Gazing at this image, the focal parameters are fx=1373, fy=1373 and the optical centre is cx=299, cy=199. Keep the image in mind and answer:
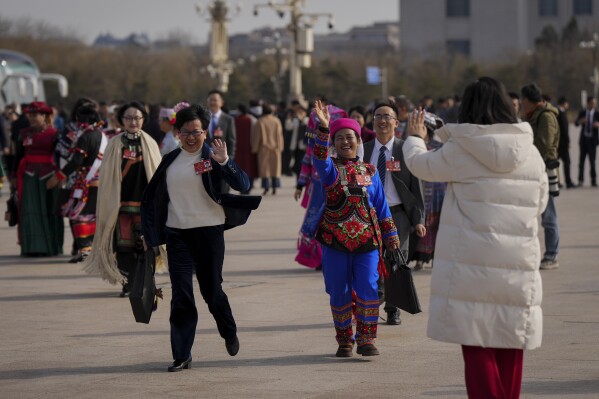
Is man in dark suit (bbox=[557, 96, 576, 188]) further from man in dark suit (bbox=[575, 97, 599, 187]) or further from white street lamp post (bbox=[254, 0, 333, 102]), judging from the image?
white street lamp post (bbox=[254, 0, 333, 102])

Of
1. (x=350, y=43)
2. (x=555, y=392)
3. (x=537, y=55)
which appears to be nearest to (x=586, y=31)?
(x=537, y=55)

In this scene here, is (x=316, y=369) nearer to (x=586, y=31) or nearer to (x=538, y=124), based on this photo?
(x=538, y=124)

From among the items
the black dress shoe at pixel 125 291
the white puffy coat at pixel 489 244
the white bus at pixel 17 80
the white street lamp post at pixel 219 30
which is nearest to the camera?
the white puffy coat at pixel 489 244

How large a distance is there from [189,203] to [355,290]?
1.21 metres

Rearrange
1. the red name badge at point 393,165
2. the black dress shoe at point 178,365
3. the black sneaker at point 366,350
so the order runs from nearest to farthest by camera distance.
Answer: the black dress shoe at point 178,365 < the black sneaker at point 366,350 < the red name badge at point 393,165

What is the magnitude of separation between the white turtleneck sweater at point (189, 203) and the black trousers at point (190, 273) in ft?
0.16

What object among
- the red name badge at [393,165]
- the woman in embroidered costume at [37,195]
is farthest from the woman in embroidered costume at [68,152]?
the red name badge at [393,165]

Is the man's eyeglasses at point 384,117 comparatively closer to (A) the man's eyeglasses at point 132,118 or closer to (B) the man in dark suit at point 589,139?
(A) the man's eyeglasses at point 132,118

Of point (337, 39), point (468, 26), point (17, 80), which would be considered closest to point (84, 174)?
point (17, 80)

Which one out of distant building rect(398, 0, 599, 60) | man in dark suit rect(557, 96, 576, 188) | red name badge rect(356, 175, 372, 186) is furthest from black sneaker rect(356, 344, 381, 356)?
distant building rect(398, 0, 599, 60)

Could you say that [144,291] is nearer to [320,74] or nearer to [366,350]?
[366,350]

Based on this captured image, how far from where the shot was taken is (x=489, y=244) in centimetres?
616

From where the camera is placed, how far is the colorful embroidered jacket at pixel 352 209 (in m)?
8.60

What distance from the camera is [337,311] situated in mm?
8633
